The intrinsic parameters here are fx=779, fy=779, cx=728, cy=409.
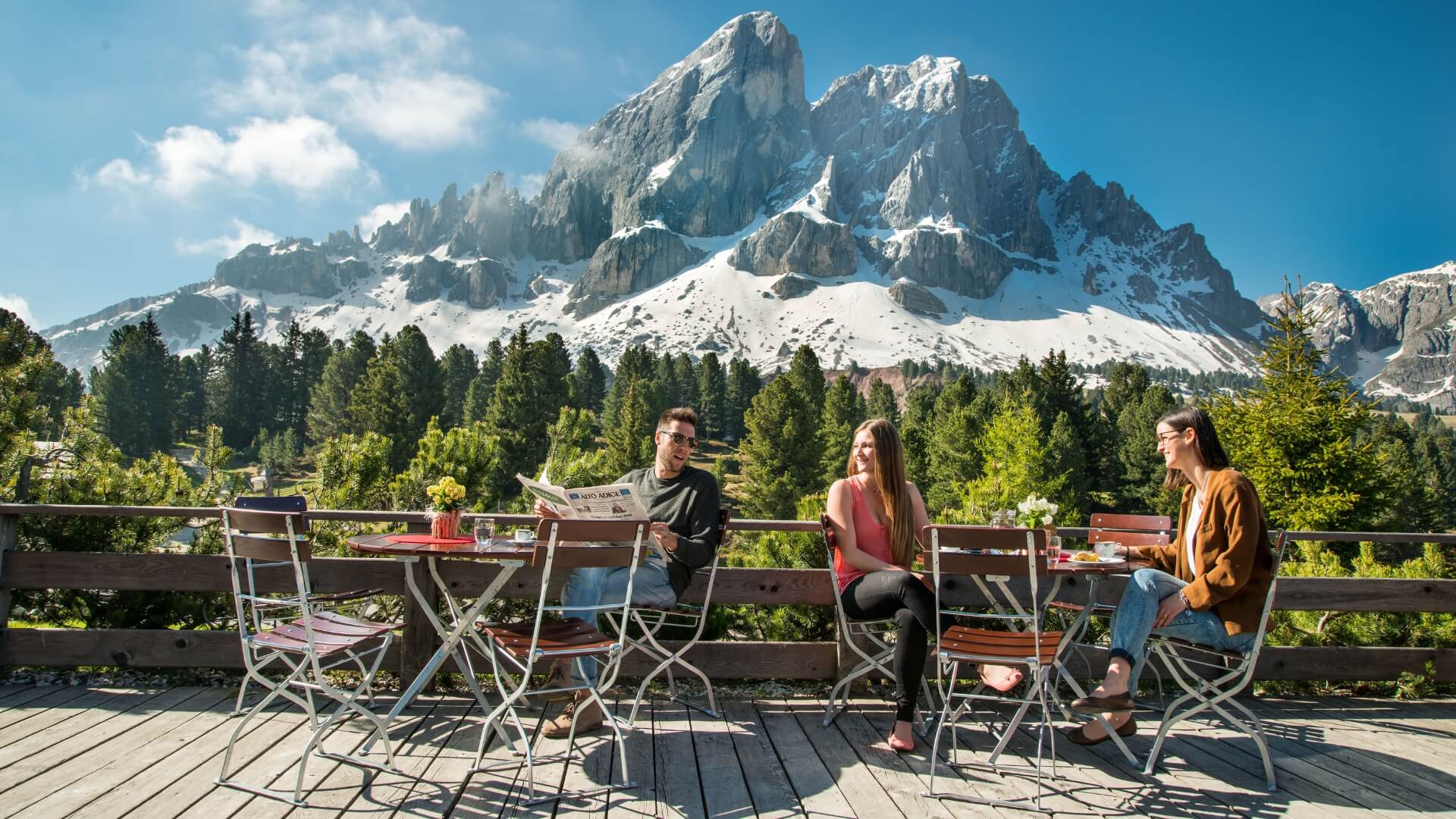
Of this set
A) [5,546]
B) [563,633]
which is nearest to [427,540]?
[563,633]

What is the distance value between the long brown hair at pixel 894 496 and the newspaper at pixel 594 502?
1.20 meters

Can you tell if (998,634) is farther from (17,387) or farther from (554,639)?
(17,387)

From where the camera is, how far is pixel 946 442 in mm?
42719

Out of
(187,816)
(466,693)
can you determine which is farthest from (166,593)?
(187,816)

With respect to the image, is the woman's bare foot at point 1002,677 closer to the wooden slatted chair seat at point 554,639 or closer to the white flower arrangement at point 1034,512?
the white flower arrangement at point 1034,512

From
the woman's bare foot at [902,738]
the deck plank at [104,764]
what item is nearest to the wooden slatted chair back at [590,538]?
the woman's bare foot at [902,738]

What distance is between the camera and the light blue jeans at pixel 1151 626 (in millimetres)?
3592

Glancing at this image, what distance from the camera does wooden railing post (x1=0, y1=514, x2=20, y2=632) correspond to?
14.8 feet

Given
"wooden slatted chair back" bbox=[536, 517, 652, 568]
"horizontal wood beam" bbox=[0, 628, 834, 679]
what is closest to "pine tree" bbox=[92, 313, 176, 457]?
"horizontal wood beam" bbox=[0, 628, 834, 679]

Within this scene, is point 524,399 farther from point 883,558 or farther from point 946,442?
point 883,558

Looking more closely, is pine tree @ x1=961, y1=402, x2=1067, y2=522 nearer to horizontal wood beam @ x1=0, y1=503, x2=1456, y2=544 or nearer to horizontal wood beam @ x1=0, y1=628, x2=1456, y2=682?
horizontal wood beam @ x1=0, y1=628, x2=1456, y2=682

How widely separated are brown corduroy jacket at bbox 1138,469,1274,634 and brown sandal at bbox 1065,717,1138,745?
2.33 ft

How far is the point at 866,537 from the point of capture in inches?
164

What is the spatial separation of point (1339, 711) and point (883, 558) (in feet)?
10.4
